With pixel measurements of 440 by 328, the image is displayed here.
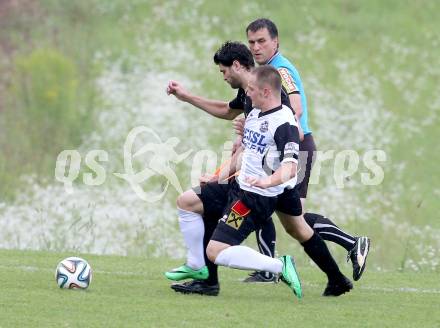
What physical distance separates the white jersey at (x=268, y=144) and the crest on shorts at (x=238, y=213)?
13 centimetres

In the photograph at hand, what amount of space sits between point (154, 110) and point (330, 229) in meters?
13.7

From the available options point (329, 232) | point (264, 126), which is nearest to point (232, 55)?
point (264, 126)

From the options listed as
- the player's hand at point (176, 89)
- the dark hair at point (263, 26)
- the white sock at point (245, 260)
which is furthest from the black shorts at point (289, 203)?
the dark hair at point (263, 26)

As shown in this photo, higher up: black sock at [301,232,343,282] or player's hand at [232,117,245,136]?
player's hand at [232,117,245,136]

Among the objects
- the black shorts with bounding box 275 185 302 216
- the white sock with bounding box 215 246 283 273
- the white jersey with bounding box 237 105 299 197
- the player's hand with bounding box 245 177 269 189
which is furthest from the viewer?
the black shorts with bounding box 275 185 302 216

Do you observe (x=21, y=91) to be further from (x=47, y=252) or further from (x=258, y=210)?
(x=258, y=210)

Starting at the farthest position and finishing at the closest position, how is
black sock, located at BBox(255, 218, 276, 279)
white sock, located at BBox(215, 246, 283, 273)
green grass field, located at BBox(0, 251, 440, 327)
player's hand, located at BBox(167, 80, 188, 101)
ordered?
black sock, located at BBox(255, 218, 276, 279), player's hand, located at BBox(167, 80, 188, 101), white sock, located at BBox(215, 246, 283, 273), green grass field, located at BBox(0, 251, 440, 327)

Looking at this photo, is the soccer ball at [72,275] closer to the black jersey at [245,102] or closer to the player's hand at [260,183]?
the player's hand at [260,183]

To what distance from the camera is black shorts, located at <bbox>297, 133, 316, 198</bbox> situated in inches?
340

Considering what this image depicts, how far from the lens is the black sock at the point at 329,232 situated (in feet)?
27.9

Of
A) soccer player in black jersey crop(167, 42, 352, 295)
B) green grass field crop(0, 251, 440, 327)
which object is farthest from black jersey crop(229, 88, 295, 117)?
green grass field crop(0, 251, 440, 327)

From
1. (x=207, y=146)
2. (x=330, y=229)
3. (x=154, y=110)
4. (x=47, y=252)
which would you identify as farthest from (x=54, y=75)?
(x=330, y=229)

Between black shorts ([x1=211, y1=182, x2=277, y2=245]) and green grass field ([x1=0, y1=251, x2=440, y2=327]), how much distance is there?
0.49 meters

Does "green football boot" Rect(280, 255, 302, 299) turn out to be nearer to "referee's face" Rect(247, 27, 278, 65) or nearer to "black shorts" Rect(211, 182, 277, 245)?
"black shorts" Rect(211, 182, 277, 245)
